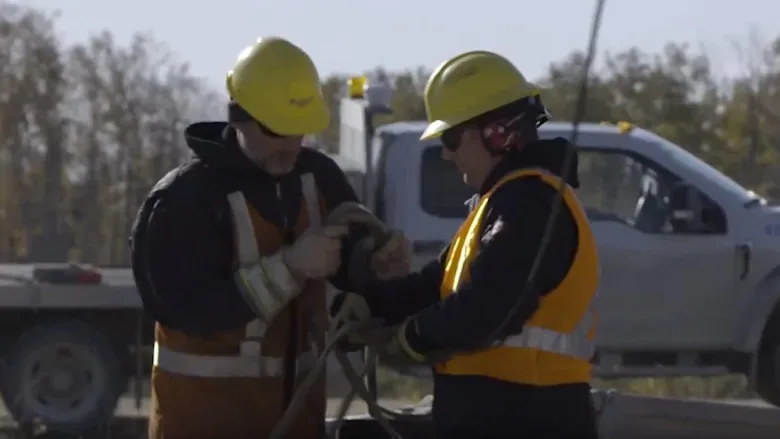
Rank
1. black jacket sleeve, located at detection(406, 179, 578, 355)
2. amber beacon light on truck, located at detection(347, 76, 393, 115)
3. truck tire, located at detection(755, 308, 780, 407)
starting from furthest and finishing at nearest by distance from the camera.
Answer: truck tire, located at detection(755, 308, 780, 407) → amber beacon light on truck, located at detection(347, 76, 393, 115) → black jacket sleeve, located at detection(406, 179, 578, 355)

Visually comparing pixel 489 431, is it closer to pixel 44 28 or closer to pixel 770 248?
pixel 770 248

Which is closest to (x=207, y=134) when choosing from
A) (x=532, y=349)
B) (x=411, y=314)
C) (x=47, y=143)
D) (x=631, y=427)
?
(x=411, y=314)

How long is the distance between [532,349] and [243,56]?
1.17 metres

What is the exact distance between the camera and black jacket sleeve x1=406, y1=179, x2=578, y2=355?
3621 millimetres

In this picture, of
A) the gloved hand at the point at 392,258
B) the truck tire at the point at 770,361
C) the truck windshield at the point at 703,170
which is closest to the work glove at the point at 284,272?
the gloved hand at the point at 392,258

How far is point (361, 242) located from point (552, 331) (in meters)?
0.71

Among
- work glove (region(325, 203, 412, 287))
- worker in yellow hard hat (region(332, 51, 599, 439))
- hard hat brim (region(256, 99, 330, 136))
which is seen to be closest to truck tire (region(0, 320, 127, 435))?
work glove (region(325, 203, 412, 287))

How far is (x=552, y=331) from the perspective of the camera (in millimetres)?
3721

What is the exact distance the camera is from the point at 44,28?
27.1 m

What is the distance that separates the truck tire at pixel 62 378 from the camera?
9055 millimetres

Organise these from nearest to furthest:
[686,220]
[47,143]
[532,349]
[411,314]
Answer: [532,349] < [411,314] < [686,220] < [47,143]

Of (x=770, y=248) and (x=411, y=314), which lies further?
(x=770, y=248)

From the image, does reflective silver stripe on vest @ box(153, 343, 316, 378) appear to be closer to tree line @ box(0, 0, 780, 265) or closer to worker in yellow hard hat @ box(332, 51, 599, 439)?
worker in yellow hard hat @ box(332, 51, 599, 439)

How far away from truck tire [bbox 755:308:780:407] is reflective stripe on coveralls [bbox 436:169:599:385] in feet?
19.1
